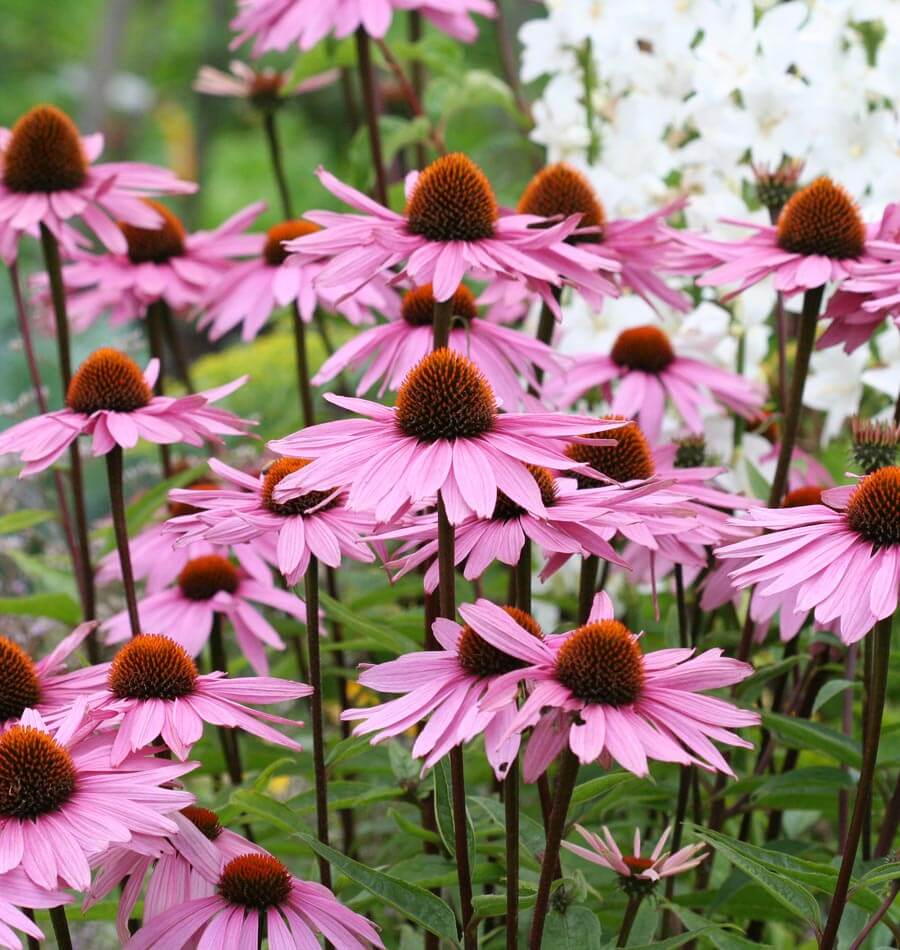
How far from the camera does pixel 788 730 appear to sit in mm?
1078

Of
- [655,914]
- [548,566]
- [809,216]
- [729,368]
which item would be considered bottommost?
[655,914]

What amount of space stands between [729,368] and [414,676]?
0.93 m

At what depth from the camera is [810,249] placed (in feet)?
3.80

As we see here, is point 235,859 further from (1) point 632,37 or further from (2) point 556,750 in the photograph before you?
(1) point 632,37

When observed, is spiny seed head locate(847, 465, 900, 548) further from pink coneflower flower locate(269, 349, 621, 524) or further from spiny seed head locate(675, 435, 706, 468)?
spiny seed head locate(675, 435, 706, 468)

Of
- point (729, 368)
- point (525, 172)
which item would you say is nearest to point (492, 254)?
point (729, 368)

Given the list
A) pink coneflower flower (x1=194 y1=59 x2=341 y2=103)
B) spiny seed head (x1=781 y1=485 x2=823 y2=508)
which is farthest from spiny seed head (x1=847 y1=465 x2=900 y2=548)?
pink coneflower flower (x1=194 y1=59 x2=341 y2=103)

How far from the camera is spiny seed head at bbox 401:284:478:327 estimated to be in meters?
1.21

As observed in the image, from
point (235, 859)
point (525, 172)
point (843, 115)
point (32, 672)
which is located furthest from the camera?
point (525, 172)

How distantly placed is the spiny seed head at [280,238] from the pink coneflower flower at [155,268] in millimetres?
33

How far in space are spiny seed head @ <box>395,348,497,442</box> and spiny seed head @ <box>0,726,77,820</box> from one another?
0.92 ft

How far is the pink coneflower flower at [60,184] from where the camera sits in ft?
4.40

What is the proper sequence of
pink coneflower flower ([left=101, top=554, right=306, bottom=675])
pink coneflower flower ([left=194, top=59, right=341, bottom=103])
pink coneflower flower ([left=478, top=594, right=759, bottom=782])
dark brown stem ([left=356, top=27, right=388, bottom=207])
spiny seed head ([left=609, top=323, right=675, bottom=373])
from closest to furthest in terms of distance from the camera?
pink coneflower flower ([left=478, top=594, right=759, bottom=782]), pink coneflower flower ([left=101, top=554, right=306, bottom=675]), spiny seed head ([left=609, top=323, right=675, bottom=373]), dark brown stem ([left=356, top=27, right=388, bottom=207]), pink coneflower flower ([left=194, top=59, right=341, bottom=103])

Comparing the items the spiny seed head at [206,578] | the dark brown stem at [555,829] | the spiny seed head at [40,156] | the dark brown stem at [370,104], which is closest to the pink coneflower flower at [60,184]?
the spiny seed head at [40,156]
